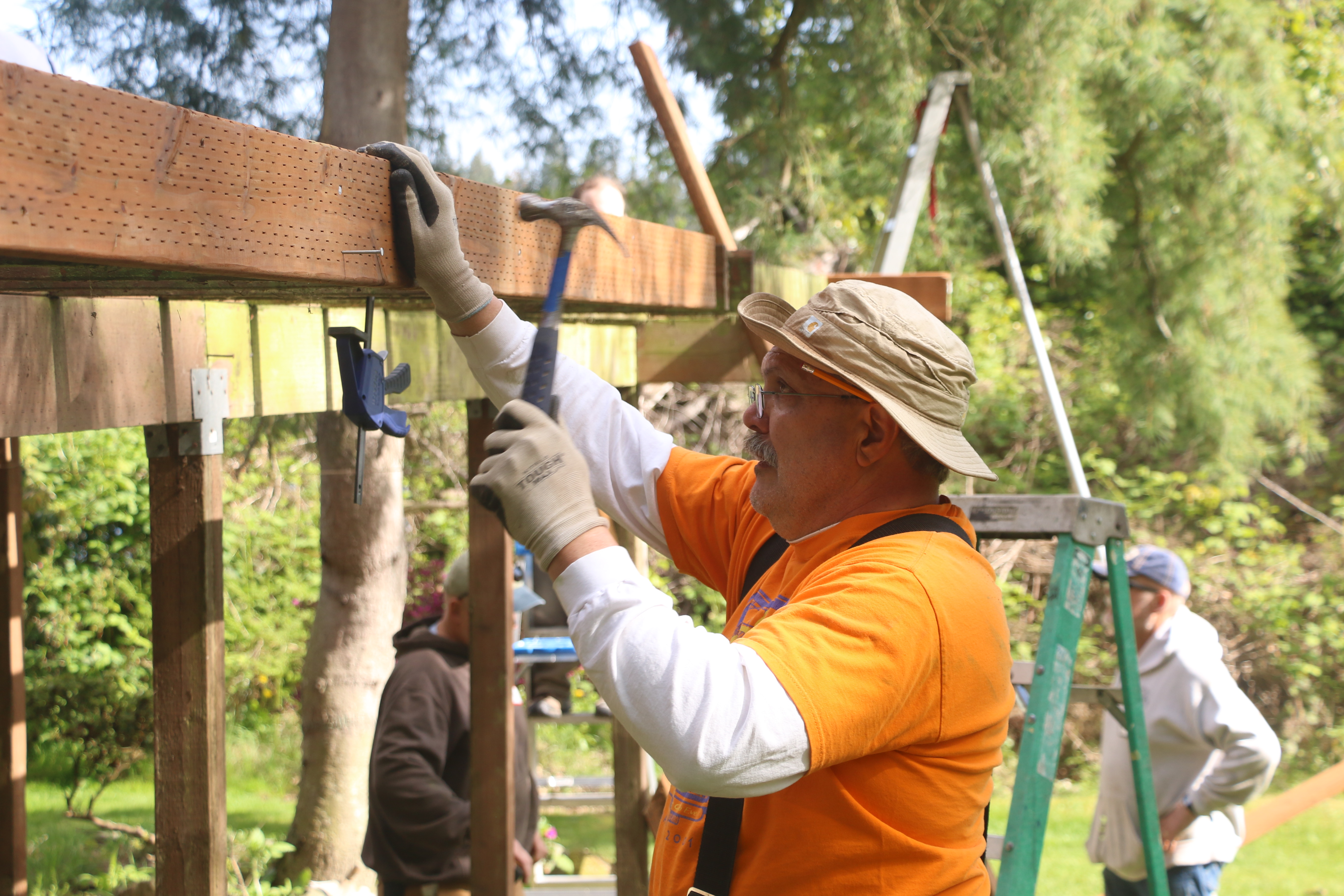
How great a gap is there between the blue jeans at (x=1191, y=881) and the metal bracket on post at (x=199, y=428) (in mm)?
3243

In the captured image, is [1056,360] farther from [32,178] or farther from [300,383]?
[32,178]

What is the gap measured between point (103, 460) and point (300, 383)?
5.25 meters

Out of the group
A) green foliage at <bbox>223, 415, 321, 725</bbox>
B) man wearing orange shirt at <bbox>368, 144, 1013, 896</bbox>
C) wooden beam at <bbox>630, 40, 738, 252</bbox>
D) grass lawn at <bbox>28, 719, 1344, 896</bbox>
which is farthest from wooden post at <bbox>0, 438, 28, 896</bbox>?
green foliage at <bbox>223, 415, 321, 725</bbox>

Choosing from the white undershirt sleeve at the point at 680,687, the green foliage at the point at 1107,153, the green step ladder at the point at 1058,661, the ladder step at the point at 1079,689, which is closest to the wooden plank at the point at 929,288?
the green step ladder at the point at 1058,661

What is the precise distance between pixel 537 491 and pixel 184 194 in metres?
0.50

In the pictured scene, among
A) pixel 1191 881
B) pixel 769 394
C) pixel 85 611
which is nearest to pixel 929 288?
pixel 769 394

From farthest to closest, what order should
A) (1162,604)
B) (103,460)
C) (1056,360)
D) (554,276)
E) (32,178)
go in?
(1056,360) < (103,460) < (1162,604) < (554,276) < (32,178)

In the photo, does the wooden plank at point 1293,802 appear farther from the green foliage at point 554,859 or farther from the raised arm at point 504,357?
the raised arm at point 504,357

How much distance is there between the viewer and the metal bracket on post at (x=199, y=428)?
5.97ft

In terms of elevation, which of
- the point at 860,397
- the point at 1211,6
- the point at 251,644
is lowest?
the point at 251,644

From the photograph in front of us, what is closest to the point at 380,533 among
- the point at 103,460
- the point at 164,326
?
the point at 103,460

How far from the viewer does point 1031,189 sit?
6172mm

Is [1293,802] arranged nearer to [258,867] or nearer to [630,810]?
[630,810]

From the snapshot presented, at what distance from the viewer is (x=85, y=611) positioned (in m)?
6.50
